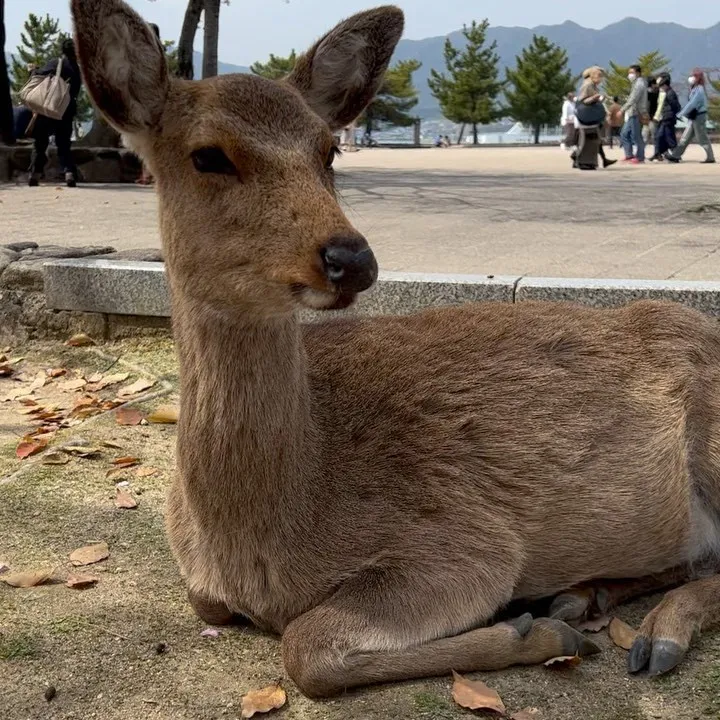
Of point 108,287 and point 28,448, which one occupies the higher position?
point 108,287

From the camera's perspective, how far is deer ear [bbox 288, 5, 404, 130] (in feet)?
12.0

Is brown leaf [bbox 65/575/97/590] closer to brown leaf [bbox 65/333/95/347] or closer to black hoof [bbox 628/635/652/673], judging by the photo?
black hoof [bbox 628/635/652/673]

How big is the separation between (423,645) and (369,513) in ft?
1.49

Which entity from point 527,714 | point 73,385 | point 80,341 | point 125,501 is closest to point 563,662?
point 527,714

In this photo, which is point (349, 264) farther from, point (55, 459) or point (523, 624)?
point (55, 459)

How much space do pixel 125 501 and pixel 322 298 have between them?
2127mm

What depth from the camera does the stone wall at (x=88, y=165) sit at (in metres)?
17.1

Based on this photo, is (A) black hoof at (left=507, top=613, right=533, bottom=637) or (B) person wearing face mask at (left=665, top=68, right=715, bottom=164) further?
(B) person wearing face mask at (left=665, top=68, right=715, bottom=164)

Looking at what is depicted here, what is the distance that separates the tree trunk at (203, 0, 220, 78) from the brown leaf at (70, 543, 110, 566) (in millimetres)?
16662

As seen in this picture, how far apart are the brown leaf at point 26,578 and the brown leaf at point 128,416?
1.75 metres

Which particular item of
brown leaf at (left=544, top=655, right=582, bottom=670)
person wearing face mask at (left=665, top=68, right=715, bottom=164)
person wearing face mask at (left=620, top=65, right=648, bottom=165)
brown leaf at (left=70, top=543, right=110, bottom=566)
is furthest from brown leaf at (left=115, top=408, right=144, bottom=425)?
person wearing face mask at (left=665, top=68, right=715, bottom=164)

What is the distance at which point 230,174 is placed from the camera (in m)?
3.03

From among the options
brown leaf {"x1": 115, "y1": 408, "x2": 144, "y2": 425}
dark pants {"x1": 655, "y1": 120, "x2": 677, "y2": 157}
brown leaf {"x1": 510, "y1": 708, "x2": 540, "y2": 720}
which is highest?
dark pants {"x1": 655, "y1": 120, "x2": 677, "y2": 157}

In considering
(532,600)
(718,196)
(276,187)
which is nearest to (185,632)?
(532,600)
